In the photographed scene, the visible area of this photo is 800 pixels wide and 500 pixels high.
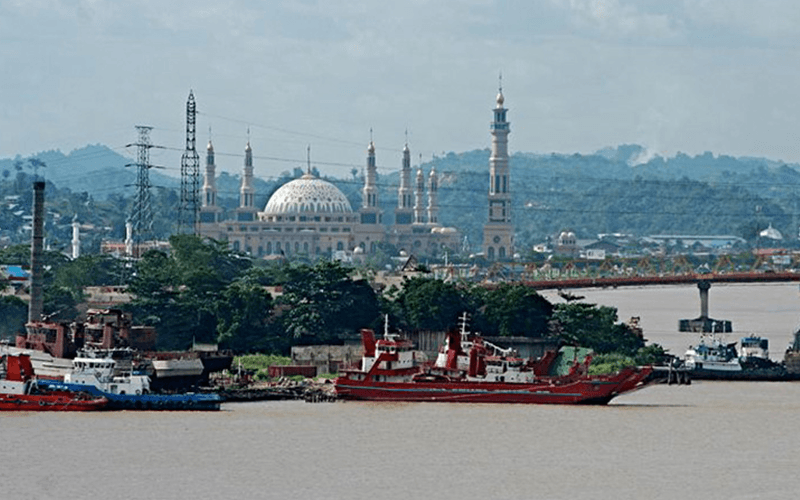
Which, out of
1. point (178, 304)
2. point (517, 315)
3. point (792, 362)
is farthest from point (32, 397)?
point (792, 362)

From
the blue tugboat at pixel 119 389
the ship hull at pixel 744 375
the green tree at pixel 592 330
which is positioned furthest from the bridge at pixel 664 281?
the blue tugboat at pixel 119 389

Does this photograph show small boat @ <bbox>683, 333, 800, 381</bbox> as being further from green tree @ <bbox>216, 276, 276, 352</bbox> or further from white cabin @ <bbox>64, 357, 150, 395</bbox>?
white cabin @ <bbox>64, 357, 150, 395</bbox>

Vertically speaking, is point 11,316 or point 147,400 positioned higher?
point 11,316

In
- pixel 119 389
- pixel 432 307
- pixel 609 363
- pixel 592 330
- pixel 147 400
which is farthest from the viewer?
pixel 592 330

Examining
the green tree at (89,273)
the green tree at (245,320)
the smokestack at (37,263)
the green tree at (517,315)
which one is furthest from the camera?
the green tree at (89,273)

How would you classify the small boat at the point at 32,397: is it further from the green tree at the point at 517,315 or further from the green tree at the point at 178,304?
the green tree at the point at 517,315

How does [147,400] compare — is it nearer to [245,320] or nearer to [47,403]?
[47,403]
